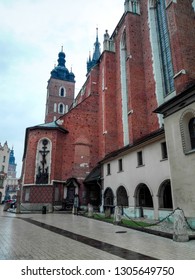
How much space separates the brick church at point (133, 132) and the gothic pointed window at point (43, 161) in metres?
0.11

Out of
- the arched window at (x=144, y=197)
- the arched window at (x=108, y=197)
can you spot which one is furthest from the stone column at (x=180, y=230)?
the arched window at (x=108, y=197)

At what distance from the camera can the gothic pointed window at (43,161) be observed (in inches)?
906

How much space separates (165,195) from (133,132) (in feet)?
24.2

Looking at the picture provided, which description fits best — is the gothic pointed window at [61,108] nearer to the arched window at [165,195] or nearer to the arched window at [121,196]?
the arched window at [121,196]

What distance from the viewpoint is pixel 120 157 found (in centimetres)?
1747

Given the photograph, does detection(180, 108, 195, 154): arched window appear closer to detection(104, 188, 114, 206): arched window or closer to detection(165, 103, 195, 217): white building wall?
detection(165, 103, 195, 217): white building wall

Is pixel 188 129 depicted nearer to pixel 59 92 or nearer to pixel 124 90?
pixel 124 90

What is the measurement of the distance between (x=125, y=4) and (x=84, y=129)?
601 inches

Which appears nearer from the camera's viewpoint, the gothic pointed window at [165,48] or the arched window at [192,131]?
the arched window at [192,131]

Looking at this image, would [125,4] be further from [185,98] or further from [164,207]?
[164,207]

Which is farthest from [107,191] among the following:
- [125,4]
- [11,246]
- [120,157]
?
[125,4]

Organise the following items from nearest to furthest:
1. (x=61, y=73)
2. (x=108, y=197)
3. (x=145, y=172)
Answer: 1. (x=145, y=172)
2. (x=108, y=197)
3. (x=61, y=73)

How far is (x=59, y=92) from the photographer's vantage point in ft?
164

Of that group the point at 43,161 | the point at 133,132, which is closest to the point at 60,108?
the point at 43,161
